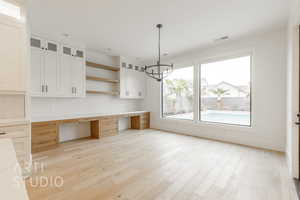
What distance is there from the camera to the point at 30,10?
2719mm

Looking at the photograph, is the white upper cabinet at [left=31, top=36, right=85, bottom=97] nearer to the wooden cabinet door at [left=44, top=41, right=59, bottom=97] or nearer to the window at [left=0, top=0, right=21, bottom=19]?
the wooden cabinet door at [left=44, top=41, right=59, bottom=97]

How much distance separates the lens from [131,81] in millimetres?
5875

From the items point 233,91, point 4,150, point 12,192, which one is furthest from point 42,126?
point 233,91

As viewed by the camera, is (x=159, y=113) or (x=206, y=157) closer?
(x=206, y=157)

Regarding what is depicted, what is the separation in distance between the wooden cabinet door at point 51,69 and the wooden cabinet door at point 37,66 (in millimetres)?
87

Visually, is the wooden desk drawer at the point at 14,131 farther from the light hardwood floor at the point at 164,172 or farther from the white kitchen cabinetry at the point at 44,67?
the white kitchen cabinetry at the point at 44,67

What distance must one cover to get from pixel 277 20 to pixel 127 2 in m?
3.07

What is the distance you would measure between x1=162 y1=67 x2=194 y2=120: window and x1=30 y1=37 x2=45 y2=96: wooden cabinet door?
159 inches

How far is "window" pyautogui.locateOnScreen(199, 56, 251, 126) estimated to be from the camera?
161 inches

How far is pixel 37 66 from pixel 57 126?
1570 millimetres

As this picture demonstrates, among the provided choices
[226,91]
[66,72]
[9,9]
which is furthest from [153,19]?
[226,91]

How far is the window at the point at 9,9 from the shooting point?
2246 mm

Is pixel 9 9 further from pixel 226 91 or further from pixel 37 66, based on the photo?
pixel 226 91

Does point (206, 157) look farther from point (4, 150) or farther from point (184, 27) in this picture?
point (4, 150)
